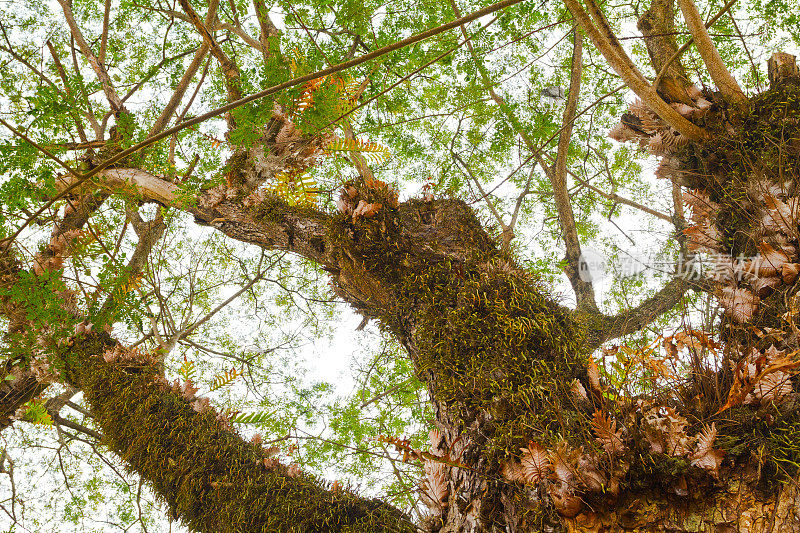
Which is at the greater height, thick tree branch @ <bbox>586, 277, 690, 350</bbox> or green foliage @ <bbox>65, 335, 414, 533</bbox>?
thick tree branch @ <bbox>586, 277, 690, 350</bbox>

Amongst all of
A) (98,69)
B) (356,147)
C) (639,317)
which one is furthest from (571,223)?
(98,69)

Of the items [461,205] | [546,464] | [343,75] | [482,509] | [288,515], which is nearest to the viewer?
[546,464]

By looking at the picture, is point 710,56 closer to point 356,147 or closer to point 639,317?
point 356,147

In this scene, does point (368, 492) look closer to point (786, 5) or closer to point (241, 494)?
point (241, 494)

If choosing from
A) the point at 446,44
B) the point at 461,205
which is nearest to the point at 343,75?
the point at 446,44

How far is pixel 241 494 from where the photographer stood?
242 centimetres

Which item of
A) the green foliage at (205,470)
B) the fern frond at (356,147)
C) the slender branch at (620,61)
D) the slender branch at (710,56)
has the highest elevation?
the fern frond at (356,147)

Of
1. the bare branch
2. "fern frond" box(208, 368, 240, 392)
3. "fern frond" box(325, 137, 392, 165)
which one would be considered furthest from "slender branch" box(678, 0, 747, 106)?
the bare branch

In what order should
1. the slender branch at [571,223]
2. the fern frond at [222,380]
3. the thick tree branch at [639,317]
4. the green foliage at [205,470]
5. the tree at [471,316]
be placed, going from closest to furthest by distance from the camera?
the tree at [471,316] → the green foliage at [205,470] → the fern frond at [222,380] → the thick tree branch at [639,317] → the slender branch at [571,223]

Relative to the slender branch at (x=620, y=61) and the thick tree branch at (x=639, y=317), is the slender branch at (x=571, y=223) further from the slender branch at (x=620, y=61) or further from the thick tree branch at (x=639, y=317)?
the slender branch at (x=620, y=61)

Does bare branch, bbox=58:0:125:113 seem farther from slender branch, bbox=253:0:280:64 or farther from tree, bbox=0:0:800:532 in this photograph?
slender branch, bbox=253:0:280:64

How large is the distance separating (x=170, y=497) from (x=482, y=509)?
1805 millimetres

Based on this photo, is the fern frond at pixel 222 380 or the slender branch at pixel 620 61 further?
the fern frond at pixel 222 380

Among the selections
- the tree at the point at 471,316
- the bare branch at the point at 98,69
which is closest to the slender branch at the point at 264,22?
the tree at the point at 471,316
